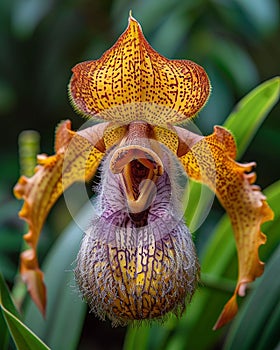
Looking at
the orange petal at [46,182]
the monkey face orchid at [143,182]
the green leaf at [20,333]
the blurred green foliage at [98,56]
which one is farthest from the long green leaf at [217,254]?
the blurred green foliage at [98,56]

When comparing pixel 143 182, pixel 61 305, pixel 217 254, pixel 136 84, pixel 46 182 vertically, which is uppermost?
pixel 136 84

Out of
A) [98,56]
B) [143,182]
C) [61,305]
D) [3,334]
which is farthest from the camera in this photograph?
[98,56]

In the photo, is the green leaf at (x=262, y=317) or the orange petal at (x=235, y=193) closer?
the orange petal at (x=235, y=193)

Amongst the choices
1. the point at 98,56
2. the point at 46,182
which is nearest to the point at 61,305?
the point at 46,182

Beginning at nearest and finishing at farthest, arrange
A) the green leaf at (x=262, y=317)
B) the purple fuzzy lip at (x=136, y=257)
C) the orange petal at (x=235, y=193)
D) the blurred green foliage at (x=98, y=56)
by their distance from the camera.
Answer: the purple fuzzy lip at (x=136, y=257) < the orange petal at (x=235, y=193) < the green leaf at (x=262, y=317) < the blurred green foliage at (x=98, y=56)

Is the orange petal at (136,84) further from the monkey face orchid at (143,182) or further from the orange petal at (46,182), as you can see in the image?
the orange petal at (46,182)

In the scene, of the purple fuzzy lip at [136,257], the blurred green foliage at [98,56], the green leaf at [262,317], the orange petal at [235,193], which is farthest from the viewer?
the blurred green foliage at [98,56]

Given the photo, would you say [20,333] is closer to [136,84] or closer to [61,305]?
[61,305]

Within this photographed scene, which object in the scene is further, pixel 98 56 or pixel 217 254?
pixel 98 56
